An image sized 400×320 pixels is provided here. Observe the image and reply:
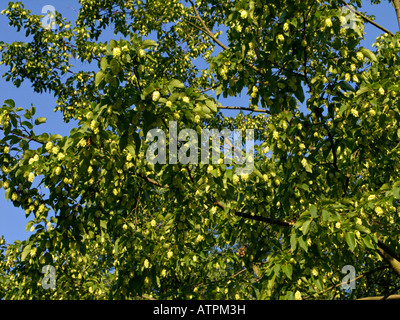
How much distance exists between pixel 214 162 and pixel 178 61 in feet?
19.3

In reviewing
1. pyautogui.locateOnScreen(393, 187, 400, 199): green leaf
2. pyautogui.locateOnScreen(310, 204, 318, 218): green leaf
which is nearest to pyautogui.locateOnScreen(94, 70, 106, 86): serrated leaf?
pyautogui.locateOnScreen(310, 204, 318, 218): green leaf

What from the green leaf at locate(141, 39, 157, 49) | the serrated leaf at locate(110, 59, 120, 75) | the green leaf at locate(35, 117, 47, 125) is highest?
the green leaf at locate(141, 39, 157, 49)

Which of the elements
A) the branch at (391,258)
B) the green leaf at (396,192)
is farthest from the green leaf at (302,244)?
the branch at (391,258)

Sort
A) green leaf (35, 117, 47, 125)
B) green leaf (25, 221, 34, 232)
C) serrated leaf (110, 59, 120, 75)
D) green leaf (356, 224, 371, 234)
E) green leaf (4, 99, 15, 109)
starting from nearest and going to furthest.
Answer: serrated leaf (110, 59, 120, 75) → green leaf (356, 224, 371, 234) → green leaf (4, 99, 15, 109) → green leaf (35, 117, 47, 125) → green leaf (25, 221, 34, 232)

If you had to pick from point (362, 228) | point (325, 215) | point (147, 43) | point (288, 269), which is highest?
point (147, 43)

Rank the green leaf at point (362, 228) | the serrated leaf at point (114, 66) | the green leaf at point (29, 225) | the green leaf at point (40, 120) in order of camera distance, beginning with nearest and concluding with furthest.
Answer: the serrated leaf at point (114, 66) < the green leaf at point (362, 228) < the green leaf at point (40, 120) < the green leaf at point (29, 225)

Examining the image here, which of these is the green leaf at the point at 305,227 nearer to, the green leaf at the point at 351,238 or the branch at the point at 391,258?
the green leaf at the point at 351,238

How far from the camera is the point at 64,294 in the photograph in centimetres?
641

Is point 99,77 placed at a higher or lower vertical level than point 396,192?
higher

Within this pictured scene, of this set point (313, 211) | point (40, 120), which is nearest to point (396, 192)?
point (313, 211)

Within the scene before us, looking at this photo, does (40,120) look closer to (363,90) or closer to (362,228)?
(362,228)

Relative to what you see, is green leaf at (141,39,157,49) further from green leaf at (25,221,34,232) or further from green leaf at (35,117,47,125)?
green leaf at (25,221,34,232)
